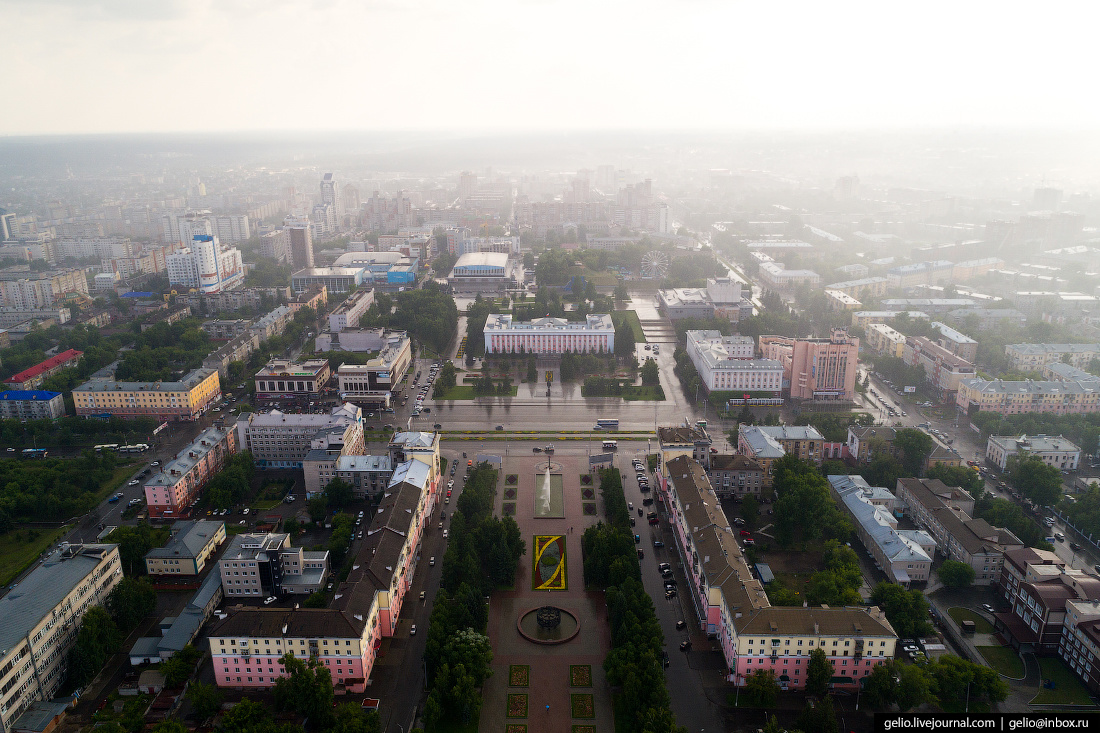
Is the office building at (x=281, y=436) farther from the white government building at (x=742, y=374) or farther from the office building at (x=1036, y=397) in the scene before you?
the office building at (x=1036, y=397)

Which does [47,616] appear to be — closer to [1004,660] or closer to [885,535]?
[885,535]

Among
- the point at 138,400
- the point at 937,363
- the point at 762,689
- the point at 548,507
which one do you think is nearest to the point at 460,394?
the point at 548,507

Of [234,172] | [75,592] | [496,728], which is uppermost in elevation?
[234,172]

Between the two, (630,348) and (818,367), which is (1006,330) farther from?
(630,348)

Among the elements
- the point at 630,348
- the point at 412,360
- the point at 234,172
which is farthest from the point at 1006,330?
the point at 234,172

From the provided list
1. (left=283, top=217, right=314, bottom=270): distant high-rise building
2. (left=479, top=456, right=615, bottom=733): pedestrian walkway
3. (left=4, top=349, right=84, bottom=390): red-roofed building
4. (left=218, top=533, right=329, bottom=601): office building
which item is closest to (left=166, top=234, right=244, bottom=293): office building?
(left=283, top=217, right=314, bottom=270): distant high-rise building

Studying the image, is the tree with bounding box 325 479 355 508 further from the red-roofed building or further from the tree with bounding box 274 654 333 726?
the red-roofed building
